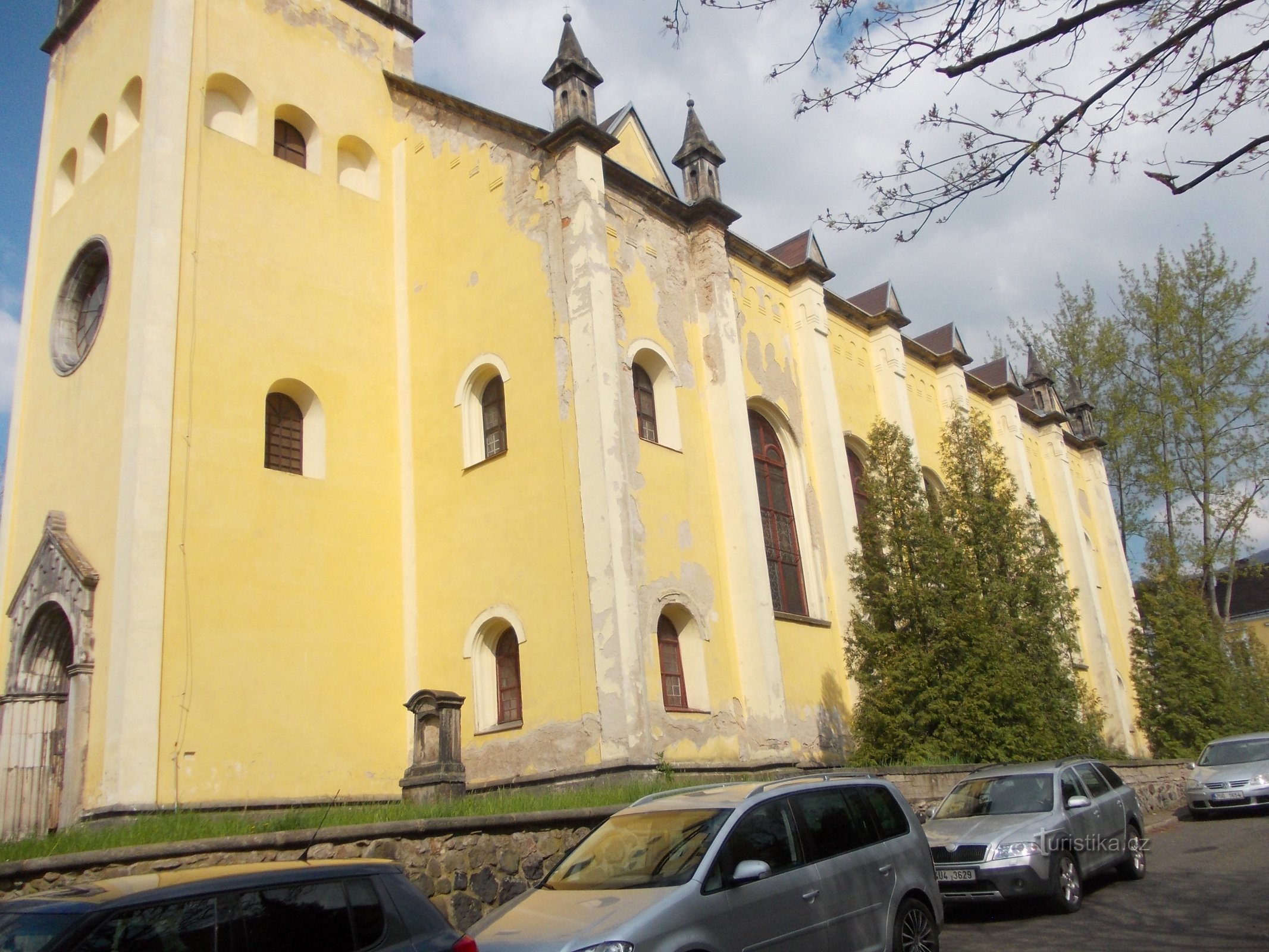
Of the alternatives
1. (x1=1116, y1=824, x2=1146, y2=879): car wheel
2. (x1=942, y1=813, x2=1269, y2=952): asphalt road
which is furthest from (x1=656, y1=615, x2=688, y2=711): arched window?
(x1=1116, y1=824, x2=1146, y2=879): car wheel

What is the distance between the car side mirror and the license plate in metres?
4.82

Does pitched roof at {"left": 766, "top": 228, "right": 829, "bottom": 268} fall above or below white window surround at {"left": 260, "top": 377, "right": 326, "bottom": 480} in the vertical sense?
above

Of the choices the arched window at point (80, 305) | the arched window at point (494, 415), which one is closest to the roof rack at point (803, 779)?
the arched window at point (494, 415)

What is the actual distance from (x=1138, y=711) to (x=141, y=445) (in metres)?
28.9

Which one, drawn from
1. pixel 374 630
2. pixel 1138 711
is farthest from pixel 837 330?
pixel 1138 711

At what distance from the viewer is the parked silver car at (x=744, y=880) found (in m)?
6.00

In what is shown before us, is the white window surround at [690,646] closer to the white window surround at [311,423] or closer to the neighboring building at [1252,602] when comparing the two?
the white window surround at [311,423]

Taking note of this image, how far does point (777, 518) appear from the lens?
19.5 metres

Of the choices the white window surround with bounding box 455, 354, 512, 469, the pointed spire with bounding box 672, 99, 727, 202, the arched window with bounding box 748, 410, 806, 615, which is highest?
the pointed spire with bounding box 672, 99, 727, 202

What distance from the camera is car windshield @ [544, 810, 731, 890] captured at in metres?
6.57

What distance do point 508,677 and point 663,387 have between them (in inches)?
216

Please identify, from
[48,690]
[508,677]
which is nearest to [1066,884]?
[508,677]

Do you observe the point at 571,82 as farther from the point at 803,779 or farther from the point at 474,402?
the point at 803,779

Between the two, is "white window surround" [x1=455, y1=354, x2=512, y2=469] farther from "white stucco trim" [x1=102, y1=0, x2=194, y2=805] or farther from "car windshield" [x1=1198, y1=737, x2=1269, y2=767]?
"car windshield" [x1=1198, y1=737, x2=1269, y2=767]
